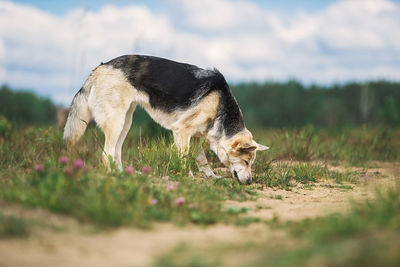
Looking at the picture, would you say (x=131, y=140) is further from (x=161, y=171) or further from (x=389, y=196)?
(x=389, y=196)

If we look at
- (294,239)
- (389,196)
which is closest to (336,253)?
(294,239)

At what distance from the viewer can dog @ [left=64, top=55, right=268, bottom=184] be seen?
6457 millimetres

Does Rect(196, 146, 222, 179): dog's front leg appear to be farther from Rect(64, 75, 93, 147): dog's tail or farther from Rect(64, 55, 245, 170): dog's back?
Rect(64, 75, 93, 147): dog's tail

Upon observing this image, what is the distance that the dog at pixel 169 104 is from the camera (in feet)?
21.2

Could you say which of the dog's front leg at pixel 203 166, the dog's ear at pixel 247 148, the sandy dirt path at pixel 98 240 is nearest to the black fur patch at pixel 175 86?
the dog's ear at pixel 247 148

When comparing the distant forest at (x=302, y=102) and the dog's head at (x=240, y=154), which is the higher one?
the distant forest at (x=302, y=102)

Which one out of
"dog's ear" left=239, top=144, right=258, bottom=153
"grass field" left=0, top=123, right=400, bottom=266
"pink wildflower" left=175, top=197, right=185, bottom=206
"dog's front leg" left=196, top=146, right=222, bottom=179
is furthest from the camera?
"dog's front leg" left=196, top=146, right=222, bottom=179

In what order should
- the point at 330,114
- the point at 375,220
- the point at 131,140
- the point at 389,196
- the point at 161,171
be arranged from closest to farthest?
1. the point at 375,220
2. the point at 389,196
3. the point at 161,171
4. the point at 131,140
5. the point at 330,114

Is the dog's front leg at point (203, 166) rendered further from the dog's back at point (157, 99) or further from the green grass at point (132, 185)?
the dog's back at point (157, 99)

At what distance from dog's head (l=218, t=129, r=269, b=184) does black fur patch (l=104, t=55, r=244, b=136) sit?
0.66 feet

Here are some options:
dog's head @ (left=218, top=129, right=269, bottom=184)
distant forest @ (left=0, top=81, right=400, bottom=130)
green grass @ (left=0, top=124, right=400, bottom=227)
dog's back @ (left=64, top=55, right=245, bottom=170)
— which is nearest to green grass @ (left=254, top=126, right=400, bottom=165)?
green grass @ (left=0, top=124, right=400, bottom=227)

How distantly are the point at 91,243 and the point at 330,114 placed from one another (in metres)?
29.0

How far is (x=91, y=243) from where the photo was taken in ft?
9.43

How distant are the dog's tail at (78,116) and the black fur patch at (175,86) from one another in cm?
71
